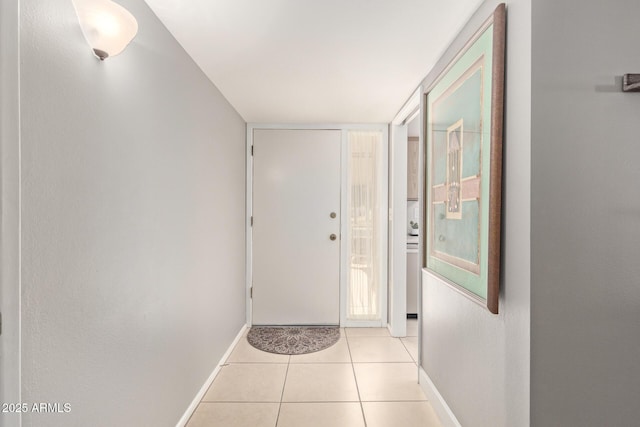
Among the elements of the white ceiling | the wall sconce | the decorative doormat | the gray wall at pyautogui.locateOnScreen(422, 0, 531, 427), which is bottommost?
the decorative doormat

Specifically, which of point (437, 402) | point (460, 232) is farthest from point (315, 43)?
point (437, 402)

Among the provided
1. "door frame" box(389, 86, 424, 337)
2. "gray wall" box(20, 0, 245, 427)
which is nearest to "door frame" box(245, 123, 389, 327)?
"door frame" box(389, 86, 424, 337)

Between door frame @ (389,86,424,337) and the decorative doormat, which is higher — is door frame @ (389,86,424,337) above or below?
above

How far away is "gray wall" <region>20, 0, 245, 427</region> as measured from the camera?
1057 millimetres

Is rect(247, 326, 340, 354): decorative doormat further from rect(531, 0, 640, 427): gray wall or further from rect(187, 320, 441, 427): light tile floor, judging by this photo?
rect(531, 0, 640, 427): gray wall

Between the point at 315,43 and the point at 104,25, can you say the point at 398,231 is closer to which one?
the point at 315,43

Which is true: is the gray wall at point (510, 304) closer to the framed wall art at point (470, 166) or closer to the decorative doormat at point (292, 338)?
the framed wall art at point (470, 166)

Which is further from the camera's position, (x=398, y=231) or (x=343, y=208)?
(x=343, y=208)

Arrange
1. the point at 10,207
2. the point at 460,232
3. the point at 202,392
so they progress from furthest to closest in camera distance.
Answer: the point at 202,392 < the point at 460,232 < the point at 10,207

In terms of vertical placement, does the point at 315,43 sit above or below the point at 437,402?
above

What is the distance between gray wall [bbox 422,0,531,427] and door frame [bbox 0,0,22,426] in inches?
63.4

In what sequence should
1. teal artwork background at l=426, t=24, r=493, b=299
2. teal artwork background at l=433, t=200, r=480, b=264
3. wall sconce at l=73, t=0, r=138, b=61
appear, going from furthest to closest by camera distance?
teal artwork background at l=433, t=200, r=480, b=264 < teal artwork background at l=426, t=24, r=493, b=299 < wall sconce at l=73, t=0, r=138, b=61

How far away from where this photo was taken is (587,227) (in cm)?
128

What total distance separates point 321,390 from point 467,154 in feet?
6.31
